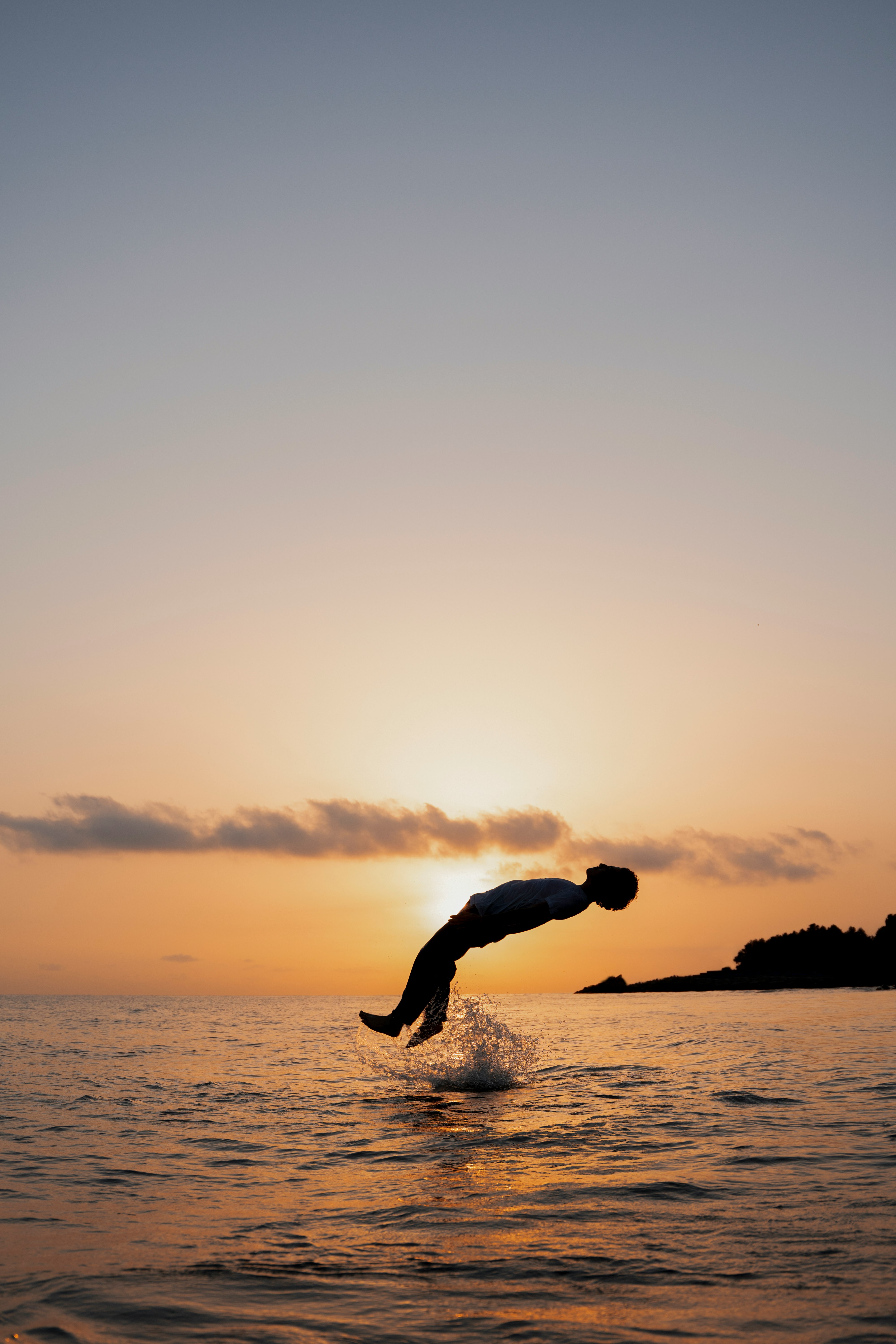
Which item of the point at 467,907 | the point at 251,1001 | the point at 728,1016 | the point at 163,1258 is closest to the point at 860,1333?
the point at 163,1258

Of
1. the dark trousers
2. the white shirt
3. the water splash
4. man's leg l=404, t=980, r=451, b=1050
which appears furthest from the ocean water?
the white shirt

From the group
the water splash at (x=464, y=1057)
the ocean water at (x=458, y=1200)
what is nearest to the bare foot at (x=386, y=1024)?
the ocean water at (x=458, y=1200)

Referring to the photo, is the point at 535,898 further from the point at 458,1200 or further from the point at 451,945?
the point at 458,1200

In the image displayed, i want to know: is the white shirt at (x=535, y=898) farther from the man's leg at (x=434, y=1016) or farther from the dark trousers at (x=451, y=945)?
the man's leg at (x=434, y=1016)

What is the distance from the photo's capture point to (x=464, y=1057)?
12625 millimetres

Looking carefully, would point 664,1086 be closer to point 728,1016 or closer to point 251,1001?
point 728,1016

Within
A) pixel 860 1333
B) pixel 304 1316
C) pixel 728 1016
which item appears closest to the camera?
pixel 860 1333

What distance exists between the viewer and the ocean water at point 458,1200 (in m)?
3.67

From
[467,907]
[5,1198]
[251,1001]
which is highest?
[467,907]

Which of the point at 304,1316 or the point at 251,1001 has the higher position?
the point at 304,1316

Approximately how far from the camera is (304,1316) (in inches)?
144

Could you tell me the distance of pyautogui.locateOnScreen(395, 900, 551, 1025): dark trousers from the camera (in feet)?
32.7

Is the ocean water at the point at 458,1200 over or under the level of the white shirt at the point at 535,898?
under

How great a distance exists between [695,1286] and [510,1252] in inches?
34.5
